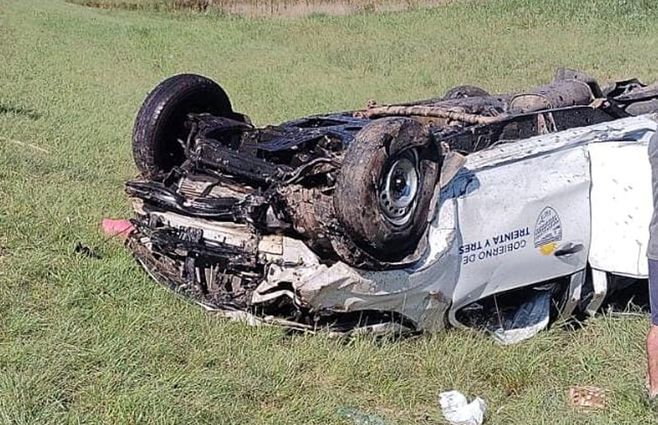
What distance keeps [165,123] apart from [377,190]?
1583 mm

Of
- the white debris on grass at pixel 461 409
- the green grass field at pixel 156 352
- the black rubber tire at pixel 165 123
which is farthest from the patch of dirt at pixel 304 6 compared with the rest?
the white debris on grass at pixel 461 409

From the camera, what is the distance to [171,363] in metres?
3.64

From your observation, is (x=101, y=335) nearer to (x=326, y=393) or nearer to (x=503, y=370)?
(x=326, y=393)

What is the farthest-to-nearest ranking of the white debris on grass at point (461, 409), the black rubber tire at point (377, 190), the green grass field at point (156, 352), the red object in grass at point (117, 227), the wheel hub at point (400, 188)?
the red object in grass at point (117, 227), the wheel hub at point (400, 188), the black rubber tire at point (377, 190), the white debris on grass at point (461, 409), the green grass field at point (156, 352)

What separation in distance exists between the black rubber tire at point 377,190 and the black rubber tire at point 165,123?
1.43 meters

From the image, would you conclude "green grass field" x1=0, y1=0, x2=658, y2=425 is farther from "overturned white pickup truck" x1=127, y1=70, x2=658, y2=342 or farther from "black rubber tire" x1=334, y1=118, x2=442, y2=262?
"black rubber tire" x1=334, y1=118, x2=442, y2=262

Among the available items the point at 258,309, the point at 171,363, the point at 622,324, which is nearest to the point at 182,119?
the point at 258,309

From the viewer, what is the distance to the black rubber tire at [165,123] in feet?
16.1

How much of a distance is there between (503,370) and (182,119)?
2161 mm

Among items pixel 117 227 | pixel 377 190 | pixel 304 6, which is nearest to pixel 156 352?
pixel 377 190

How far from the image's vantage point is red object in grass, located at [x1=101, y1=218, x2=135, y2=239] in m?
5.01

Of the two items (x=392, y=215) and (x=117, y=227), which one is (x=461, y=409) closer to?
(x=392, y=215)

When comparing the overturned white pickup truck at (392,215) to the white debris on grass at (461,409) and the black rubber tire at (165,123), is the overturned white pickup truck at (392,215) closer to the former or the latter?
the black rubber tire at (165,123)

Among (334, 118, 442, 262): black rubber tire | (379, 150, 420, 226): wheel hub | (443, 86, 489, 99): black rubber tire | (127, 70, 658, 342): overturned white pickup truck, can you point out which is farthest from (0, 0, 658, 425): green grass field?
(443, 86, 489, 99): black rubber tire
